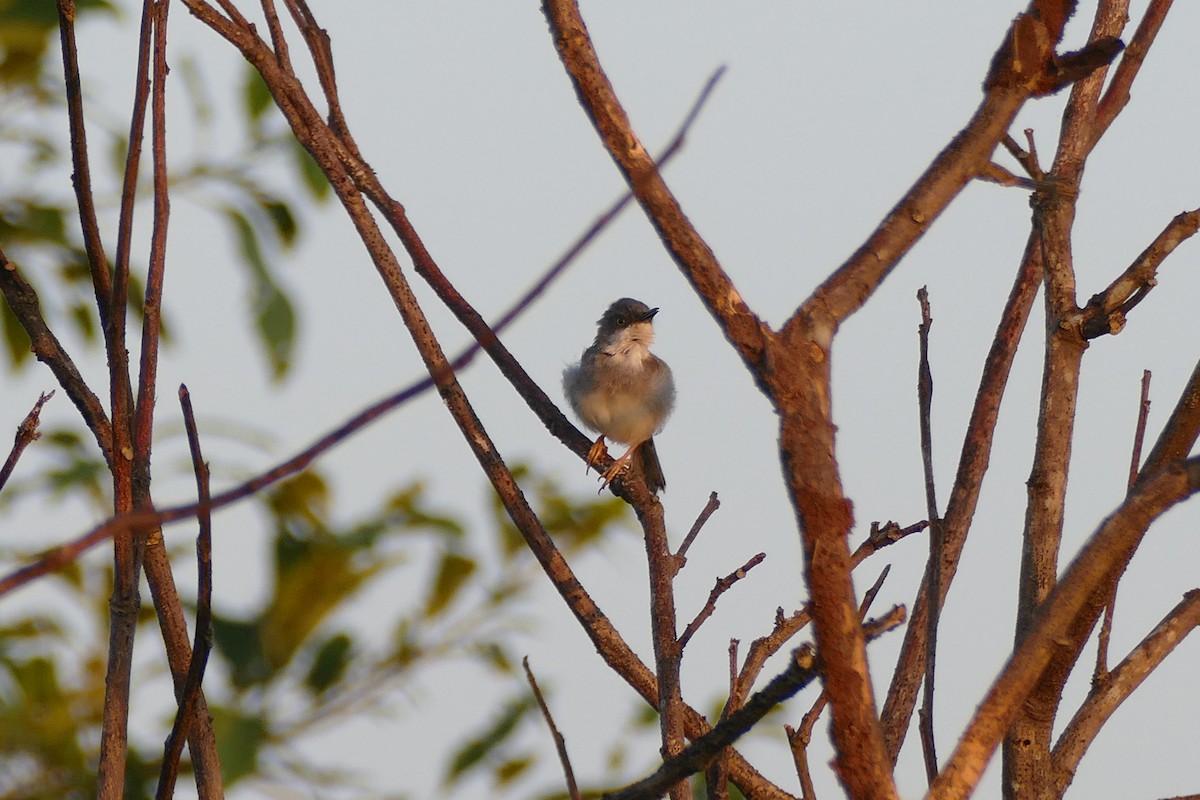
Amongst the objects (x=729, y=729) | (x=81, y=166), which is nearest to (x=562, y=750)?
(x=729, y=729)

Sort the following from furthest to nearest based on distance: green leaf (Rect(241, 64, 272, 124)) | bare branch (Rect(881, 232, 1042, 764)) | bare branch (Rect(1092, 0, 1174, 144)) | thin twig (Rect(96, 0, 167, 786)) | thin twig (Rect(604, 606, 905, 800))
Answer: green leaf (Rect(241, 64, 272, 124)) < bare branch (Rect(1092, 0, 1174, 144)) < bare branch (Rect(881, 232, 1042, 764)) < thin twig (Rect(96, 0, 167, 786)) < thin twig (Rect(604, 606, 905, 800))

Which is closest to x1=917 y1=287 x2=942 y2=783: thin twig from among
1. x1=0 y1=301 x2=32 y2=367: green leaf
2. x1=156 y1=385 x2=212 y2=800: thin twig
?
x1=156 y1=385 x2=212 y2=800: thin twig

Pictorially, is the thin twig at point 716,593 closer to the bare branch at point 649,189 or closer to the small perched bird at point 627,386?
the bare branch at point 649,189

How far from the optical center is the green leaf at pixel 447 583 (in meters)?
2.13

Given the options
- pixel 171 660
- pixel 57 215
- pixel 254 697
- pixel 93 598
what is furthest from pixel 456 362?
pixel 57 215

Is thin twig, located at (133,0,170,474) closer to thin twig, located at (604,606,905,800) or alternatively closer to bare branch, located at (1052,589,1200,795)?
thin twig, located at (604,606,905,800)

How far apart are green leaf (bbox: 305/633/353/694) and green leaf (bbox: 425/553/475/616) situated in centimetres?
22

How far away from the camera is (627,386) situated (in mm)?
6727

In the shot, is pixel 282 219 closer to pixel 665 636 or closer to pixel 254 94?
pixel 254 94

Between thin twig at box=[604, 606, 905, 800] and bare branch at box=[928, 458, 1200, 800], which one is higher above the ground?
bare branch at box=[928, 458, 1200, 800]

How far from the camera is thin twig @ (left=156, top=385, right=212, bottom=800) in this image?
1585 millimetres

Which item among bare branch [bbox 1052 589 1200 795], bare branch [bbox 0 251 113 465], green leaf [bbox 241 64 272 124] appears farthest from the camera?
green leaf [bbox 241 64 272 124]

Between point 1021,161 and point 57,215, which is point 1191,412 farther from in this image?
point 57,215

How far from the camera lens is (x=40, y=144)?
316 cm
